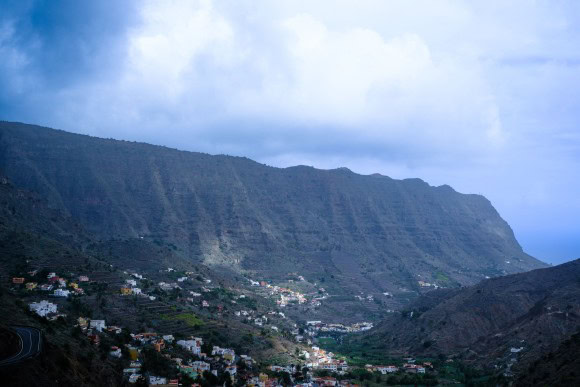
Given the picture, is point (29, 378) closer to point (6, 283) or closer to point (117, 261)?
point (6, 283)

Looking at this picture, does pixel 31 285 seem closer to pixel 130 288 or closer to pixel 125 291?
pixel 125 291

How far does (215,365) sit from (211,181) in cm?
9750

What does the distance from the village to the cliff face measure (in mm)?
47703

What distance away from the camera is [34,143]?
386 feet

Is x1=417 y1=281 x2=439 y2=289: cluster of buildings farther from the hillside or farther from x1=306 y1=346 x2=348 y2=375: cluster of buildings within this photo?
x1=306 y1=346 x2=348 y2=375: cluster of buildings

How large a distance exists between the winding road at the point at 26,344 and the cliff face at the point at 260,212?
255 feet

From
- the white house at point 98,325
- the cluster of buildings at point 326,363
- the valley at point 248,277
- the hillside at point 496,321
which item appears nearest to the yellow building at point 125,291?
the valley at point 248,277

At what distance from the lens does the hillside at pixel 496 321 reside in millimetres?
56969

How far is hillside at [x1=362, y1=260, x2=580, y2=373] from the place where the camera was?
5697cm

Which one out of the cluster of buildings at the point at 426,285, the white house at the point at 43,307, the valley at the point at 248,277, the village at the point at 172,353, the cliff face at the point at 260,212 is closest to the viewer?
the village at the point at 172,353

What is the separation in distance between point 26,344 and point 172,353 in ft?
59.0

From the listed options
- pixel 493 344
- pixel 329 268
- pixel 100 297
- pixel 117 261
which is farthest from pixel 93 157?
pixel 493 344

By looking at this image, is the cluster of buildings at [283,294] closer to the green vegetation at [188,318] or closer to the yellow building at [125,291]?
the green vegetation at [188,318]

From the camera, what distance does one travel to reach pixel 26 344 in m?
28.8
